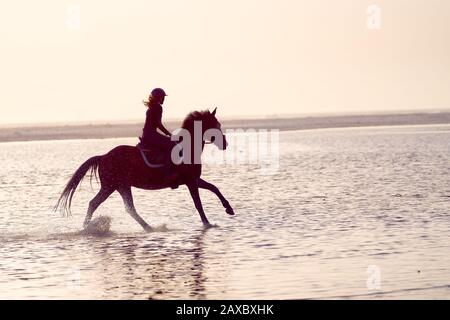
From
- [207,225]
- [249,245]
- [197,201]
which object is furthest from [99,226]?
[249,245]

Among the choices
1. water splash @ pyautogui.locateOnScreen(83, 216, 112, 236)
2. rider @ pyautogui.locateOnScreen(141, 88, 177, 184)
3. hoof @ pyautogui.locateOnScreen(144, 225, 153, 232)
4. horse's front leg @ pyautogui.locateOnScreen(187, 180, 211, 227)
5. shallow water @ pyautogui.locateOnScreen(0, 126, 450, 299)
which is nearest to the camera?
shallow water @ pyautogui.locateOnScreen(0, 126, 450, 299)

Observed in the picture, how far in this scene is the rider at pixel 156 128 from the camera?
1886 centimetres

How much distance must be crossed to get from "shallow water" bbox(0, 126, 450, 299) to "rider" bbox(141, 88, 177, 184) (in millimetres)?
1159

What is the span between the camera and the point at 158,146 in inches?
750

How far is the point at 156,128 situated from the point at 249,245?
3.57 m

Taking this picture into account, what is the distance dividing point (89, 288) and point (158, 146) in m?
6.45

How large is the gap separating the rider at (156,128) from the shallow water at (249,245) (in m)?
1.16

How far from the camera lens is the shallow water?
1263 cm

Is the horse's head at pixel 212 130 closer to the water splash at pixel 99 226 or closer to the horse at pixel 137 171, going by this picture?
the horse at pixel 137 171

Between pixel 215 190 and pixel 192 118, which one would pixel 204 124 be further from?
pixel 215 190

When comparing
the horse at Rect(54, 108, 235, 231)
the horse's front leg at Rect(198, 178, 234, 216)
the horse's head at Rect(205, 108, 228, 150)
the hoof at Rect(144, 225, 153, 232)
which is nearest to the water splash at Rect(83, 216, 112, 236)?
the horse at Rect(54, 108, 235, 231)

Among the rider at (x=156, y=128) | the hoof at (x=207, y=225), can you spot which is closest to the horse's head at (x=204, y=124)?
the rider at (x=156, y=128)

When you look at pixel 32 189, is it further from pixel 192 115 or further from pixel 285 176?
pixel 192 115

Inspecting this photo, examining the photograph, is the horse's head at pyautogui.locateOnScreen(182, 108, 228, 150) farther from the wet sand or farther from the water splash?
the wet sand
